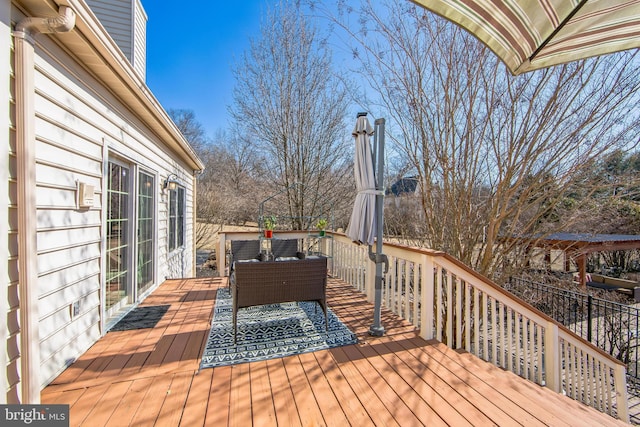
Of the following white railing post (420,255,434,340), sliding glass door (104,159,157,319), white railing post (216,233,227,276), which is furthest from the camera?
white railing post (216,233,227,276)

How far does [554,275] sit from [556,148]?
2.42 m

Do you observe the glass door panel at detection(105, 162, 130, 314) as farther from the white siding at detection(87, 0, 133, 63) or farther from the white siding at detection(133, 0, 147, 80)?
the white siding at detection(87, 0, 133, 63)

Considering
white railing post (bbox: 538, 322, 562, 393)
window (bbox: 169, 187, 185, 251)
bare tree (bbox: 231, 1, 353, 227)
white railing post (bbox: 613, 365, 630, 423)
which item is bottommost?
white railing post (bbox: 613, 365, 630, 423)

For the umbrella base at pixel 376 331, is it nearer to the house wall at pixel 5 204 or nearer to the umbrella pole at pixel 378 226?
the umbrella pole at pixel 378 226

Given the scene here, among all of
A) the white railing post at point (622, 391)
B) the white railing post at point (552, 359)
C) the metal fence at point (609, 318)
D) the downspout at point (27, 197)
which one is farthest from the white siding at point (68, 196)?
the metal fence at point (609, 318)

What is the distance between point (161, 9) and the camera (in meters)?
7.11

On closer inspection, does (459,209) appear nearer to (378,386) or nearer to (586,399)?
(586,399)

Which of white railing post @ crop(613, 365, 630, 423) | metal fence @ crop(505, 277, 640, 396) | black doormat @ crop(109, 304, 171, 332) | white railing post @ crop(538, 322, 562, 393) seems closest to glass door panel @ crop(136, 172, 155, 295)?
black doormat @ crop(109, 304, 171, 332)

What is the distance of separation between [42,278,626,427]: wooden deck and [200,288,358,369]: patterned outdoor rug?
0.12 m

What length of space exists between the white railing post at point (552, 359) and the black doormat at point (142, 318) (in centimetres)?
410

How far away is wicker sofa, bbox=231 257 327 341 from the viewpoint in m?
2.89

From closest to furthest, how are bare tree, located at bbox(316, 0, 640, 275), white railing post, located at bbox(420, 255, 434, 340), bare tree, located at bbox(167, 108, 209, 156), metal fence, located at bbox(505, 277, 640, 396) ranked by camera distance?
white railing post, located at bbox(420, 255, 434, 340), bare tree, located at bbox(316, 0, 640, 275), metal fence, located at bbox(505, 277, 640, 396), bare tree, located at bbox(167, 108, 209, 156)

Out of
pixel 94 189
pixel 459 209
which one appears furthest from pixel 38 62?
pixel 459 209

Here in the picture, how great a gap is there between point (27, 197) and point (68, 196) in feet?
2.33
